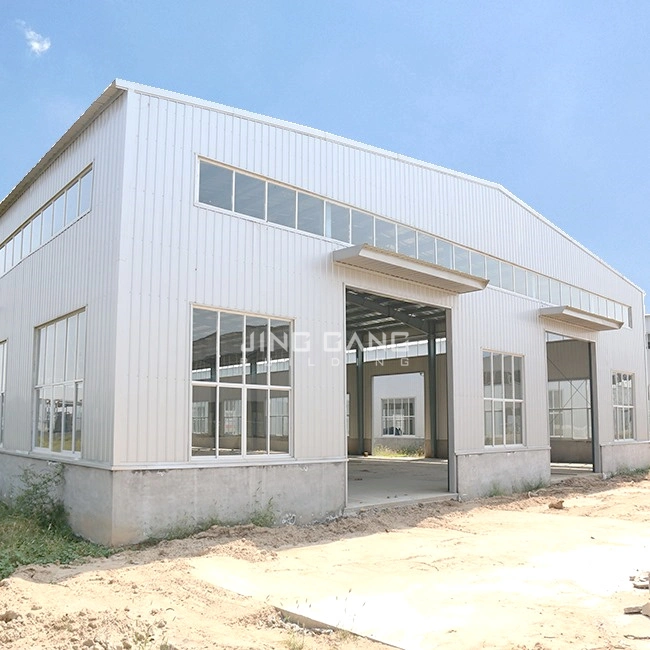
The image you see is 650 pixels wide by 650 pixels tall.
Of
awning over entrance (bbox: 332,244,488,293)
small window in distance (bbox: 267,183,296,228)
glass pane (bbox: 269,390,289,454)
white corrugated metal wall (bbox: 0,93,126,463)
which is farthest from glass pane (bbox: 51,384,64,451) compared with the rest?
awning over entrance (bbox: 332,244,488,293)

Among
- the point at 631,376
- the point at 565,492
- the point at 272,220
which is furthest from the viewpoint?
the point at 631,376

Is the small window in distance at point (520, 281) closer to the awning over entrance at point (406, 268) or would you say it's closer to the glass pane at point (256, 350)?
the awning over entrance at point (406, 268)

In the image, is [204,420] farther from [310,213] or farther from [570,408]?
[570,408]

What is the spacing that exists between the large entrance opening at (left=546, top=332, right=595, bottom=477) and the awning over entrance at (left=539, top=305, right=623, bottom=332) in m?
5.40

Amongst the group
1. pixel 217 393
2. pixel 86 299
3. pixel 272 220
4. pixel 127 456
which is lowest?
pixel 127 456

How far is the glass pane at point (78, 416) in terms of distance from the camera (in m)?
11.4

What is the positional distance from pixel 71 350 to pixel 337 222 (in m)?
5.51

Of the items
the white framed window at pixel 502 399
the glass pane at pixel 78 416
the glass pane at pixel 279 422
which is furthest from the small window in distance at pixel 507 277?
the glass pane at pixel 78 416

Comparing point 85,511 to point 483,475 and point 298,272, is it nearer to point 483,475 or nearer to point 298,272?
point 298,272

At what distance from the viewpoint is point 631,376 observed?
2498 centimetres

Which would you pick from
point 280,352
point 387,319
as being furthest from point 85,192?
point 387,319

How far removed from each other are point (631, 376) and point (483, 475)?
438 inches

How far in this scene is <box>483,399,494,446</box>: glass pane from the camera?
56.0ft

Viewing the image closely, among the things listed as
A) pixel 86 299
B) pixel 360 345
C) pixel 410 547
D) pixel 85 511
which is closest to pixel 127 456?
pixel 85 511
